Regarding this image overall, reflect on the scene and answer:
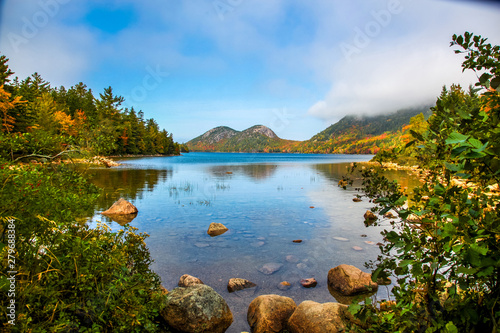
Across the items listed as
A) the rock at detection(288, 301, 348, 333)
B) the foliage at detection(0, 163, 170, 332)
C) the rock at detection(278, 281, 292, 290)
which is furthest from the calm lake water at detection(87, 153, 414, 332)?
the foliage at detection(0, 163, 170, 332)

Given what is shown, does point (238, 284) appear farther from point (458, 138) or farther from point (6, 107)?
point (6, 107)

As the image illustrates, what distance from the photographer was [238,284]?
8.44 metres

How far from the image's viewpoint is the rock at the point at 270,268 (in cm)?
962

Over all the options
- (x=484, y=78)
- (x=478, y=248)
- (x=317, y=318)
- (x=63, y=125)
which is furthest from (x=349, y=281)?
(x=63, y=125)

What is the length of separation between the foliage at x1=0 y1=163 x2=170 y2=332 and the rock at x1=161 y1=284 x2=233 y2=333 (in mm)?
804

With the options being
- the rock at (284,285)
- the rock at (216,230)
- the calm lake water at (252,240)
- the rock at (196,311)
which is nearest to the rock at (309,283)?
the calm lake water at (252,240)

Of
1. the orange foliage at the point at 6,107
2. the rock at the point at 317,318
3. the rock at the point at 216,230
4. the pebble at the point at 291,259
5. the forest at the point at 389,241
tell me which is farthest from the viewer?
the orange foliage at the point at 6,107

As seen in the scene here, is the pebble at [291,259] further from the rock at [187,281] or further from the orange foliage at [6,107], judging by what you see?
the orange foliage at [6,107]

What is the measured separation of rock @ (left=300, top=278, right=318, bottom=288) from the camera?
855 centimetres

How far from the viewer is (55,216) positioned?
4.44m

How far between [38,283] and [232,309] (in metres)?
4.97

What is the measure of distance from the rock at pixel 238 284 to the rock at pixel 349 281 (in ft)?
8.89

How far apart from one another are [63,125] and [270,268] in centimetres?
6679

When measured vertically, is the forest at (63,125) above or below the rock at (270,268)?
above
